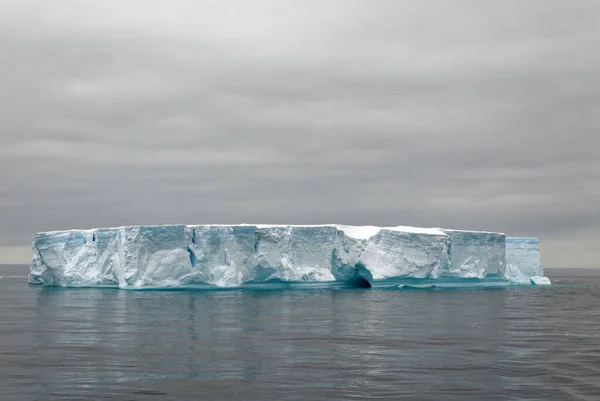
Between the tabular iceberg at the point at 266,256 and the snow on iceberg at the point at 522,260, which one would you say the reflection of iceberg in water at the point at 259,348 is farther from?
the snow on iceberg at the point at 522,260

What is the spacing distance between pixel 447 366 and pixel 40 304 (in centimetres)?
1960

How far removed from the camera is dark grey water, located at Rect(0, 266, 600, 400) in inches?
420

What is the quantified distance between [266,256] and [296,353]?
834 inches

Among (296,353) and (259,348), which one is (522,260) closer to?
(259,348)

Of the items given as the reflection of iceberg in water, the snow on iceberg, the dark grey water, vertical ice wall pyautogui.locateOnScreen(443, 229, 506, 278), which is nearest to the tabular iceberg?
vertical ice wall pyautogui.locateOnScreen(443, 229, 506, 278)

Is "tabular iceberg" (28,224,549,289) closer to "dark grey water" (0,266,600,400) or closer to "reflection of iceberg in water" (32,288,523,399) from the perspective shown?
"reflection of iceberg in water" (32,288,523,399)

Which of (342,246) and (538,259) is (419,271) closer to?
(342,246)

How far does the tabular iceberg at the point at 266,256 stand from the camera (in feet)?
111

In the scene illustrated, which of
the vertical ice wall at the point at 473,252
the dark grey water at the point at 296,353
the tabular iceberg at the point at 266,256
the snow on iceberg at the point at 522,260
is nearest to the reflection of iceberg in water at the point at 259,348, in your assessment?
the dark grey water at the point at 296,353

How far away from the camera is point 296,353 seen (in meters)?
14.3

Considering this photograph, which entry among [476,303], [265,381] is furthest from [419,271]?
[265,381]

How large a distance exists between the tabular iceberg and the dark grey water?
8.38 metres

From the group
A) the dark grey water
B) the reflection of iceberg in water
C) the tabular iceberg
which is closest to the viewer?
the dark grey water

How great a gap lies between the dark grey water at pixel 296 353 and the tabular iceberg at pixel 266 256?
8.38 m
